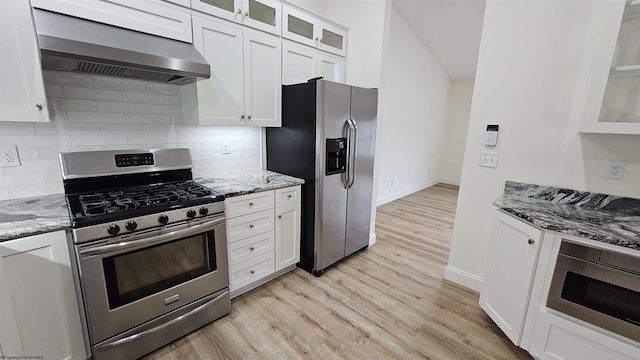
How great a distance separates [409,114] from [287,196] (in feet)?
12.7

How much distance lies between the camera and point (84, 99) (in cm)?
184

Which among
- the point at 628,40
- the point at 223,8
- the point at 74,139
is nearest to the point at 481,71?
the point at 628,40

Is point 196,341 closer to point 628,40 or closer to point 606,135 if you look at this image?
point 606,135

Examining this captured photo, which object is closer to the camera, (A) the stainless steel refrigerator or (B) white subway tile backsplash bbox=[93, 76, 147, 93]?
(B) white subway tile backsplash bbox=[93, 76, 147, 93]

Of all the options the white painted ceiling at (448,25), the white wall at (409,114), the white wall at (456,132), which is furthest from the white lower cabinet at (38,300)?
the white wall at (456,132)

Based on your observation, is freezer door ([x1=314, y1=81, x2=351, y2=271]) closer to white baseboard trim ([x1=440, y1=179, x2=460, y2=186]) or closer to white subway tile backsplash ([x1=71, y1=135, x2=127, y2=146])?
white subway tile backsplash ([x1=71, y1=135, x2=127, y2=146])

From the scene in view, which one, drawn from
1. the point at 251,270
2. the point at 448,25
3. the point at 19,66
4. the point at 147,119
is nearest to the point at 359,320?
the point at 251,270

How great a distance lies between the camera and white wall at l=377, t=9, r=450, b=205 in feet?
15.4

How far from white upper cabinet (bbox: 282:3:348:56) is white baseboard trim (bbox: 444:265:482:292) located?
2.53 metres

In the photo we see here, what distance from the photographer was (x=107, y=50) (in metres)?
1.47

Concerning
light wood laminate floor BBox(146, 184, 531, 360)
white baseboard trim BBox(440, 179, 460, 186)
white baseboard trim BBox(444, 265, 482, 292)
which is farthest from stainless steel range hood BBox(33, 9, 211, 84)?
white baseboard trim BBox(440, 179, 460, 186)

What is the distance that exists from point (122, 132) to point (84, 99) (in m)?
0.29

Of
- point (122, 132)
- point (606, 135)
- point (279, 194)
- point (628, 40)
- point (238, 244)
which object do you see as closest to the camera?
point (628, 40)

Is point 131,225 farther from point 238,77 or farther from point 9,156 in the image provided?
point 238,77
